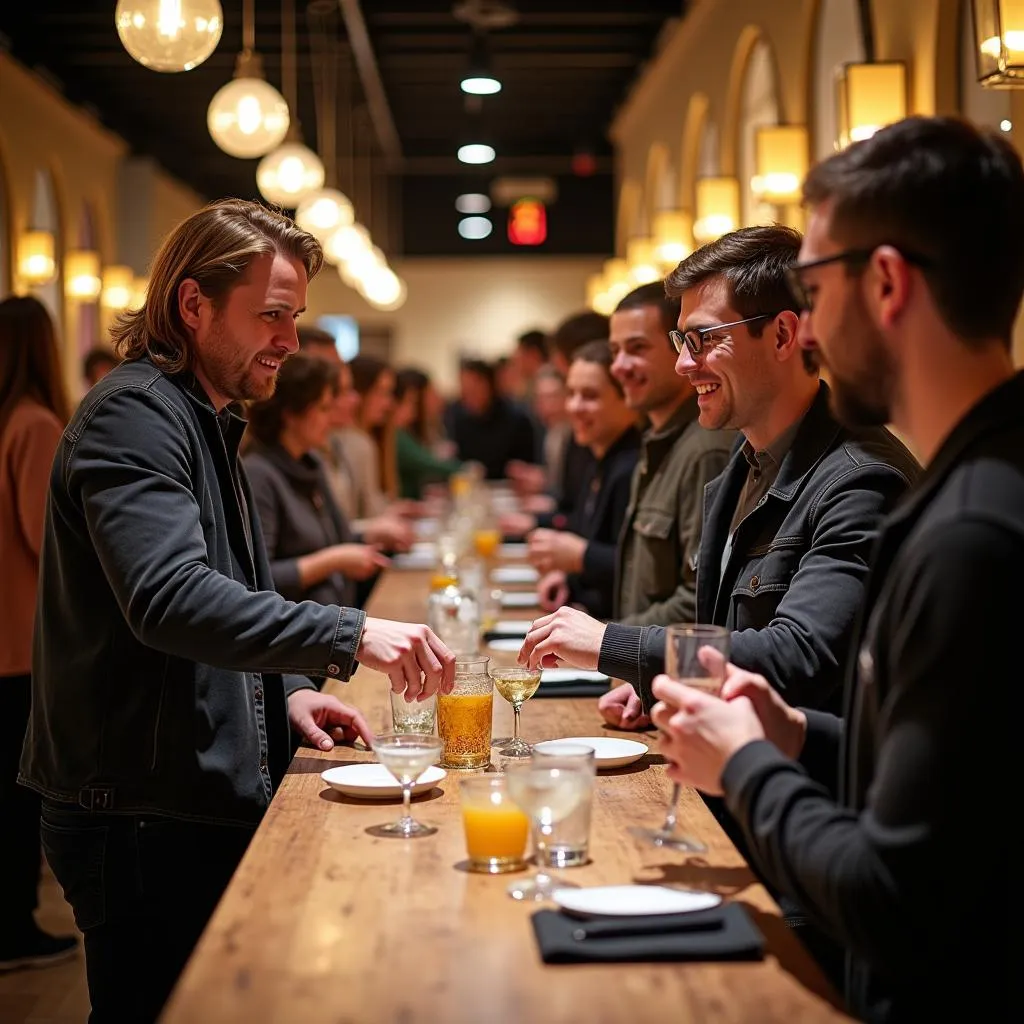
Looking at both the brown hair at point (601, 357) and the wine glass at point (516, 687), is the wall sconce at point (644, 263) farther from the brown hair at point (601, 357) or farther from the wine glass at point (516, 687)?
the wine glass at point (516, 687)

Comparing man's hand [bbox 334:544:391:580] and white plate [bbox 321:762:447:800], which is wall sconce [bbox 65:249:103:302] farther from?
white plate [bbox 321:762:447:800]

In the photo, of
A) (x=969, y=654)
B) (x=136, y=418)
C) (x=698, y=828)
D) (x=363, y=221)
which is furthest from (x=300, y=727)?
(x=363, y=221)

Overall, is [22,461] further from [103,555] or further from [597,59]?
[597,59]

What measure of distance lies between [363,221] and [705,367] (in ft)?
54.4

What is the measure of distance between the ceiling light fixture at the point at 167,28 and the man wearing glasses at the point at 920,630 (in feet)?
8.96

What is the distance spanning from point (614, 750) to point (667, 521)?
1.34 meters

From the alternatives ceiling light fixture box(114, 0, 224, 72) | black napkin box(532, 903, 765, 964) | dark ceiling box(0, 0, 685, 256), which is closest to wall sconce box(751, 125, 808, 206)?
ceiling light fixture box(114, 0, 224, 72)

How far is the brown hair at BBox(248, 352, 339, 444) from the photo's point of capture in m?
4.93

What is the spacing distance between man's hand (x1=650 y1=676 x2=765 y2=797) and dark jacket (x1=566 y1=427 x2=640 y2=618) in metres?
2.85

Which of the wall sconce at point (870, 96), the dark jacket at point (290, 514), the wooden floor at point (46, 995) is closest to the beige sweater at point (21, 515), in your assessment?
the dark jacket at point (290, 514)

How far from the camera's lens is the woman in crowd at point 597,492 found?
4797 millimetres

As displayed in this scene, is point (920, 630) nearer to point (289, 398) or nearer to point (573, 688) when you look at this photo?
point (573, 688)

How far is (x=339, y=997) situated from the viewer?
148 cm

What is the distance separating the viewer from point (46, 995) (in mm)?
3939
